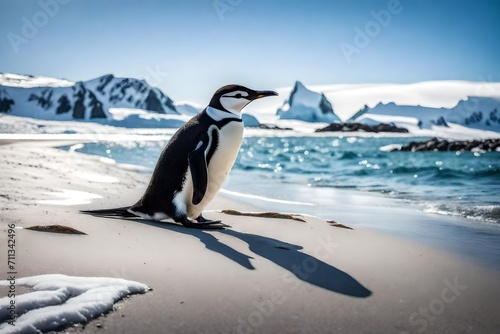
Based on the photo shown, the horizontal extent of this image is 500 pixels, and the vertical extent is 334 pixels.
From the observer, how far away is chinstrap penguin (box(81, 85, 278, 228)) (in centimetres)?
357

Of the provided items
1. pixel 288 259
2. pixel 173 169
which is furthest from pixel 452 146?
pixel 288 259

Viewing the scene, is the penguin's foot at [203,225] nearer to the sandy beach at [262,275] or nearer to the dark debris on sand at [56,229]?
the sandy beach at [262,275]

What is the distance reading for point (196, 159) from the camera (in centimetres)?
348

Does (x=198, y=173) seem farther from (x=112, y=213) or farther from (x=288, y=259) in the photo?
(x=288, y=259)

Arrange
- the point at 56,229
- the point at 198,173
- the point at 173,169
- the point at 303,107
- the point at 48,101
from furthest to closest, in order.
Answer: the point at 303,107 < the point at 48,101 < the point at 173,169 < the point at 198,173 < the point at 56,229

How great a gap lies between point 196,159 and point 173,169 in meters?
0.26

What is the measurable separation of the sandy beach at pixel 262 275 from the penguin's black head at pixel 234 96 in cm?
99

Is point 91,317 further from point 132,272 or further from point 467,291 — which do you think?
point 467,291

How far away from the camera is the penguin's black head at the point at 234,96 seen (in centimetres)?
367

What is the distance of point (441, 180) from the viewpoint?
33.9 feet

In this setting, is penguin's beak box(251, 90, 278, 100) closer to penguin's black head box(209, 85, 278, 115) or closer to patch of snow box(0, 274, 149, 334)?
penguin's black head box(209, 85, 278, 115)

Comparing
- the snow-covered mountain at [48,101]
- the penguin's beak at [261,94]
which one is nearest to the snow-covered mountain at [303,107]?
the snow-covered mountain at [48,101]

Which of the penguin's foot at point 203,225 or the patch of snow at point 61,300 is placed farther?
the penguin's foot at point 203,225

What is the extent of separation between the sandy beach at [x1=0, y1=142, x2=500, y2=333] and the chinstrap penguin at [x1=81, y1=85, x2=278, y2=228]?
19cm
